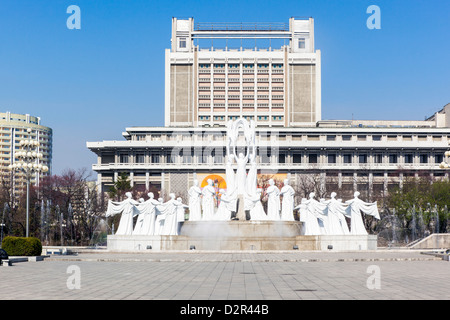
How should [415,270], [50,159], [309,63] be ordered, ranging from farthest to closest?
[50,159] → [309,63] → [415,270]

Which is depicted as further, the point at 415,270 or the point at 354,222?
the point at 354,222

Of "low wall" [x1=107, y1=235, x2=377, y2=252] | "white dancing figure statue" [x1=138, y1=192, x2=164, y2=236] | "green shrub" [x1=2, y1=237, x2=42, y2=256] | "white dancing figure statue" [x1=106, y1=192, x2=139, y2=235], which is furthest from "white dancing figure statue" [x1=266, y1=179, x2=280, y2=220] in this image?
"green shrub" [x1=2, y1=237, x2=42, y2=256]

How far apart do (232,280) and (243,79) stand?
109m

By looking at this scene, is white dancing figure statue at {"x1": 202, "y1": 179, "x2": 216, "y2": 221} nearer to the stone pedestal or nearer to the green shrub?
the stone pedestal

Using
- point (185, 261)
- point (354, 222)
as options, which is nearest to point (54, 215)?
point (354, 222)

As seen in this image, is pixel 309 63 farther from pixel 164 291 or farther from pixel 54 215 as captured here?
pixel 164 291

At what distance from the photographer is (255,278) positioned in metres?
19.3

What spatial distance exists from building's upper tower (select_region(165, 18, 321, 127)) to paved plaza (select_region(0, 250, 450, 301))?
95.8 metres

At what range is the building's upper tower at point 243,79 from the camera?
403 feet

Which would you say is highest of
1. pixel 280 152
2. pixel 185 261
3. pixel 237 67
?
pixel 237 67

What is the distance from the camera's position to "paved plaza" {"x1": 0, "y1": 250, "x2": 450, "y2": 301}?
1502cm

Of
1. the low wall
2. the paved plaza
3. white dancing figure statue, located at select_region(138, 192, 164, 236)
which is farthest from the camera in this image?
white dancing figure statue, located at select_region(138, 192, 164, 236)
